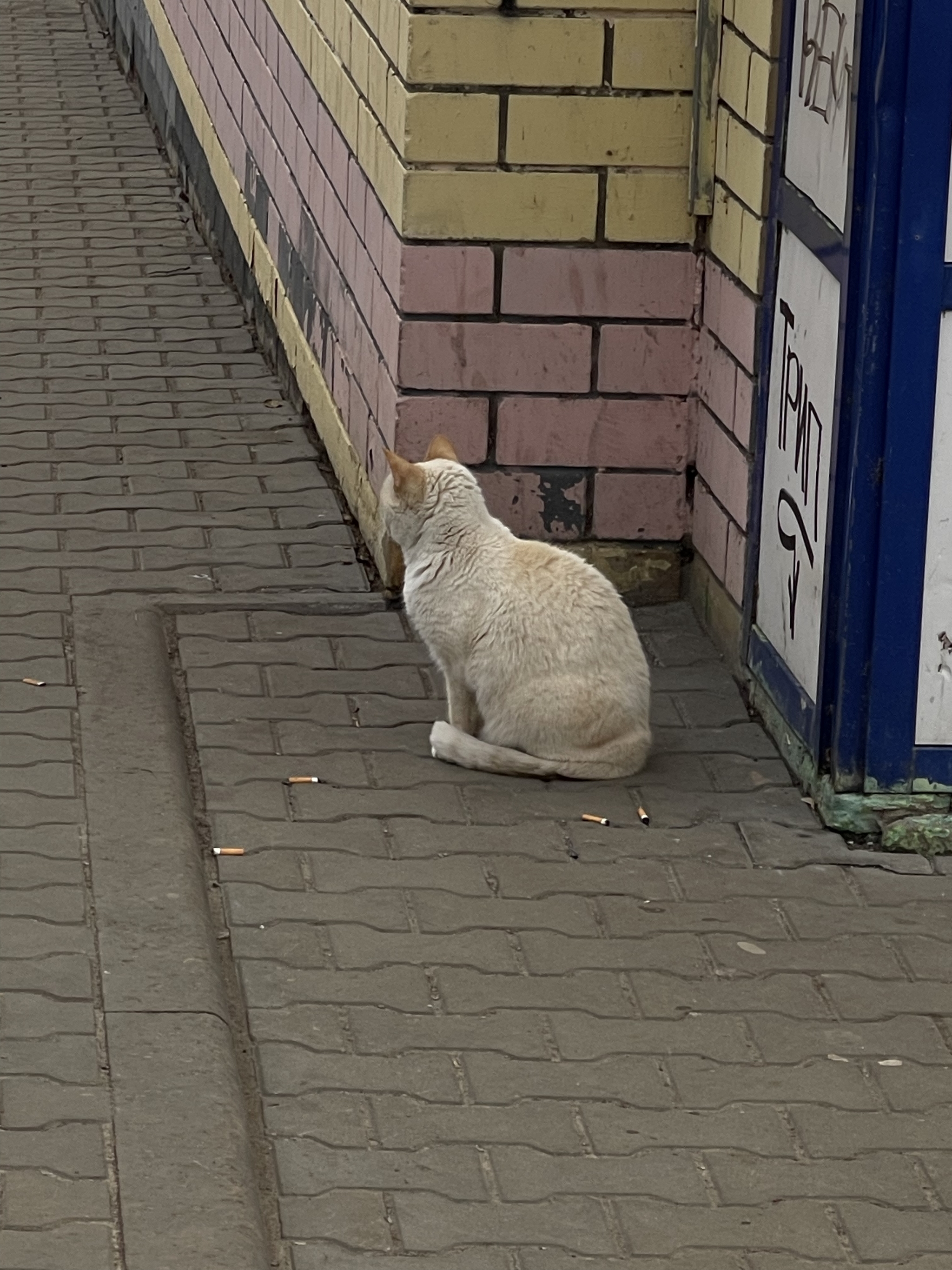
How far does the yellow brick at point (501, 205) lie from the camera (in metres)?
6.63

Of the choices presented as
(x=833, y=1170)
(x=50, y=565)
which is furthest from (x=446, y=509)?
(x=833, y=1170)

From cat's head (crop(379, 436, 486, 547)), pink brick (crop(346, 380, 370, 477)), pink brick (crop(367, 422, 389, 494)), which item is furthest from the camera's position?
pink brick (crop(346, 380, 370, 477))

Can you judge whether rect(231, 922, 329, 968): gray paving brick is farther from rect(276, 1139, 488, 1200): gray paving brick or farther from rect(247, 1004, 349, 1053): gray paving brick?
rect(276, 1139, 488, 1200): gray paving brick

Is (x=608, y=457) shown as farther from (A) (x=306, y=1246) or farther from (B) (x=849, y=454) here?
(A) (x=306, y=1246)

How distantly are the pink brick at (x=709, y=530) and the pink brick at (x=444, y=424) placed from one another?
0.68m

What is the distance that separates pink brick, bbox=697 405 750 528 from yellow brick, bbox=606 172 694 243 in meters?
0.55

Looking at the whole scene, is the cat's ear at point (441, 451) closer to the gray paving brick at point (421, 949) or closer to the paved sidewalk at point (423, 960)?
the paved sidewalk at point (423, 960)

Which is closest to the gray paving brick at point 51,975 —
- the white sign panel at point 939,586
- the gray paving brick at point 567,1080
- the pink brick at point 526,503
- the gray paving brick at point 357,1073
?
the gray paving brick at point 357,1073

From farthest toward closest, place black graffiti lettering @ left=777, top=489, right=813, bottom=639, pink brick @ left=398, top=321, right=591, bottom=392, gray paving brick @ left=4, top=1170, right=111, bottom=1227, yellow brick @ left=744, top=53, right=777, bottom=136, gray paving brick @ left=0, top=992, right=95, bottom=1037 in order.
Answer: pink brick @ left=398, top=321, right=591, bottom=392, yellow brick @ left=744, top=53, right=777, bottom=136, black graffiti lettering @ left=777, top=489, right=813, bottom=639, gray paving brick @ left=0, top=992, right=95, bottom=1037, gray paving brick @ left=4, top=1170, right=111, bottom=1227

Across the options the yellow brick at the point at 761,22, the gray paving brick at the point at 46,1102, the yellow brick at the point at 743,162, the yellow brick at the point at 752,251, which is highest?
the yellow brick at the point at 761,22

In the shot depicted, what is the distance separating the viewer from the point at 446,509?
5949mm

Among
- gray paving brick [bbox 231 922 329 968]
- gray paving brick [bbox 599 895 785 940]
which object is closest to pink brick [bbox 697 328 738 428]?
gray paving brick [bbox 599 895 785 940]

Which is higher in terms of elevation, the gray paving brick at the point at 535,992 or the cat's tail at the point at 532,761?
the cat's tail at the point at 532,761

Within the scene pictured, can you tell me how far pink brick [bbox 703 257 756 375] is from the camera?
20.8ft
